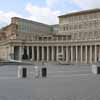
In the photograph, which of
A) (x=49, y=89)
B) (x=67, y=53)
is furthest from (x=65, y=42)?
(x=49, y=89)

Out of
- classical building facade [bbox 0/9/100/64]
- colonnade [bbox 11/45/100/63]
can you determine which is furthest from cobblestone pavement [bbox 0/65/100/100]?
colonnade [bbox 11/45/100/63]

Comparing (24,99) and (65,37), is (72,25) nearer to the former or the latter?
(65,37)

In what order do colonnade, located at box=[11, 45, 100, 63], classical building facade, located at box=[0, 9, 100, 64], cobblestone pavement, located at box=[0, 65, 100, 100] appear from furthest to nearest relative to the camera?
classical building facade, located at box=[0, 9, 100, 64], colonnade, located at box=[11, 45, 100, 63], cobblestone pavement, located at box=[0, 65, 100, 100]

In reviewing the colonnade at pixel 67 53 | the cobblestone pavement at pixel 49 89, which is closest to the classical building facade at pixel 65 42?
the colonnade at pixel 67 53

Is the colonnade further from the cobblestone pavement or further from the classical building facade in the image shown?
the cobblestone pavement

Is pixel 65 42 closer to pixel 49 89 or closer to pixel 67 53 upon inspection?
pixel 67 53

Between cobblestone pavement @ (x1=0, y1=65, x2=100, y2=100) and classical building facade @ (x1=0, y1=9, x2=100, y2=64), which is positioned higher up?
classical building facade @ (x1=0, y1=9, x2=100, y2=64)

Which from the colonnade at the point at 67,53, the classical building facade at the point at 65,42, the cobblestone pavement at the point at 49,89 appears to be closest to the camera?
the cobblestone pavement at the point at 49,89

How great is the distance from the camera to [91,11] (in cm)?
12706

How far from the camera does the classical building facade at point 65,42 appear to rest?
4727 inches

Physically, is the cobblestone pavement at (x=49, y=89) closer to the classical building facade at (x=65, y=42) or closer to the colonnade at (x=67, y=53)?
the classical building facade at (x=65, y=42)

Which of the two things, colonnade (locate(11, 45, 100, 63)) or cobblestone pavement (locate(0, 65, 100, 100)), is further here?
colonnade (locate(11, 45, 100, 63))

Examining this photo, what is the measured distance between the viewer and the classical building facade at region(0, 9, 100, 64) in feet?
394

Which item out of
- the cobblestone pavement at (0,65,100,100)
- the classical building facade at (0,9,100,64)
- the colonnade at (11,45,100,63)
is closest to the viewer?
the cobblestone pavement at (0,65,100,100)
